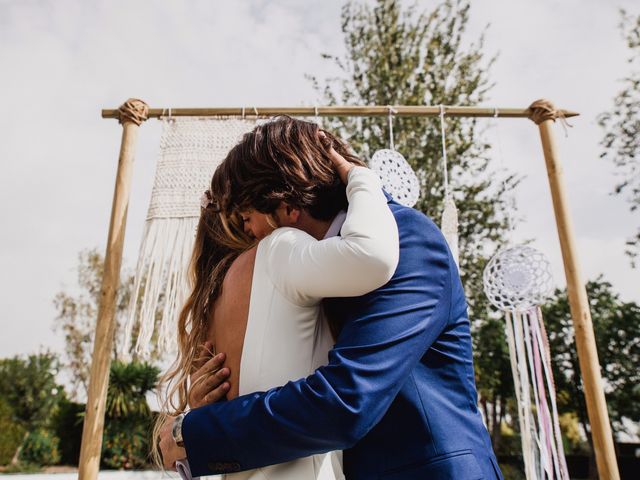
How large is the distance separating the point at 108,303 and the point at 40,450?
31.4ft

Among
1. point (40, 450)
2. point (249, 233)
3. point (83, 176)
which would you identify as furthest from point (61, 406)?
point (249, 233)

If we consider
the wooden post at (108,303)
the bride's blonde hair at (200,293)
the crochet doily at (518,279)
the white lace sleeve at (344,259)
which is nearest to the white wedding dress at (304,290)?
the white lace sleeve at (344,259)

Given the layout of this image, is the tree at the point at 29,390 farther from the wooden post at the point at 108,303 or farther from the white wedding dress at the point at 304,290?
the white wedding dress at the point at 304,290

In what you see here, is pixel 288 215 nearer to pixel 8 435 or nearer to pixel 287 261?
pixel 287 261

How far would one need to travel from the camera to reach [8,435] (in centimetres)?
1073

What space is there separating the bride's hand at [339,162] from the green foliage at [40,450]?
1143cm

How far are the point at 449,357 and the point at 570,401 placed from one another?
8.87 meters

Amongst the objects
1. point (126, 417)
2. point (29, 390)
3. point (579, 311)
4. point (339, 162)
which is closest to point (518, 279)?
point (579, 311)

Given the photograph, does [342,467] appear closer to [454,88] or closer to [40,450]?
[454,88]

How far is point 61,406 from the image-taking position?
35.7 ft

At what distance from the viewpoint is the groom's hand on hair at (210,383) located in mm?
1118

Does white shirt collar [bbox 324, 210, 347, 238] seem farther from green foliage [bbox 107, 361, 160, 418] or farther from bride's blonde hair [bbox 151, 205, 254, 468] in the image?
green foliage [bbox 107, 361, 160, 418]

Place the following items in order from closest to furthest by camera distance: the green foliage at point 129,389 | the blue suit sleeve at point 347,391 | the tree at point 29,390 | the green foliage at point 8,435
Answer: the blue suit sleeve at point 347,391 → the green foliage at point 129,389 → the green foliage at point 8,435 → the tree at point 29,390

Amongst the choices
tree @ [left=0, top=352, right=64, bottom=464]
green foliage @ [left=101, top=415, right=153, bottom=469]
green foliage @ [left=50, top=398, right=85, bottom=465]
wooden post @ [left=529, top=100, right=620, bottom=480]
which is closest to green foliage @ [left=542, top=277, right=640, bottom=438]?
wooden post @ [left=529, top=100, right=620, bottom=480]
